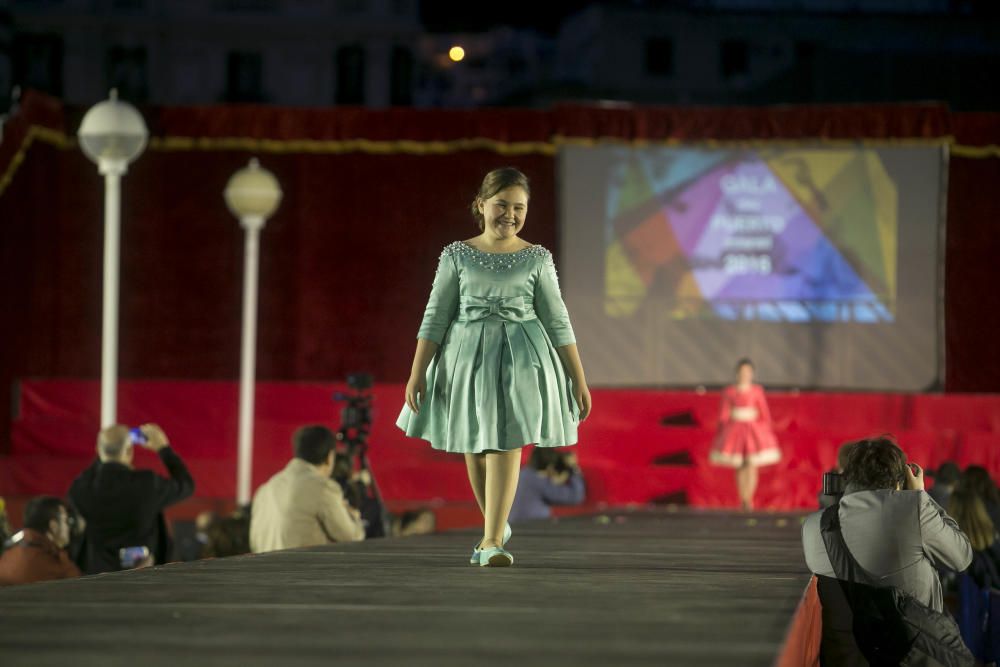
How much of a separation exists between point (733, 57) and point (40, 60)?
19.0 metres

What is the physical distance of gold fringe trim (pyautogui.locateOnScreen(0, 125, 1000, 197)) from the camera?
14898mm

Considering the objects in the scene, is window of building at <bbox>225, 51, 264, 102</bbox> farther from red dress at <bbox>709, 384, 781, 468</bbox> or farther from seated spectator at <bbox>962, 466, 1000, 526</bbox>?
seated spectator at <bbox>962, 466, 1000, 526</bbox>

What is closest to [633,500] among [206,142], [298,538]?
[206,142]

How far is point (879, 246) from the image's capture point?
14773mm

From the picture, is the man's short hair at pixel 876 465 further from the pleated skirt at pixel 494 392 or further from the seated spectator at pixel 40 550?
the seated spectator at pixel 40 550

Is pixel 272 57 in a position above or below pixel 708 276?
above

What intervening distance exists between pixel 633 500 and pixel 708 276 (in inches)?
103

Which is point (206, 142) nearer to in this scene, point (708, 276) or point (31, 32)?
point (708, 276)

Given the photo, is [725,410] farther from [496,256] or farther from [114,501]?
[496,256]

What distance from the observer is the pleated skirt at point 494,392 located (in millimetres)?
4781

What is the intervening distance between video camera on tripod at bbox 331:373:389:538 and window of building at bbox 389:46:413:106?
1207 inches

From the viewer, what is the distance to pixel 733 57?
4619 cm

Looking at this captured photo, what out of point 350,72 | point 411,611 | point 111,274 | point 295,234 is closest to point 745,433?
point 111,274

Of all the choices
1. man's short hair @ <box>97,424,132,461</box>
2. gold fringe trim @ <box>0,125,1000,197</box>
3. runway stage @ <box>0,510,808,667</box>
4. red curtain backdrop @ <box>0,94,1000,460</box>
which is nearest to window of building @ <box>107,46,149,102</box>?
red curtain backdrop @ <box>0,94,1000,460</box>
